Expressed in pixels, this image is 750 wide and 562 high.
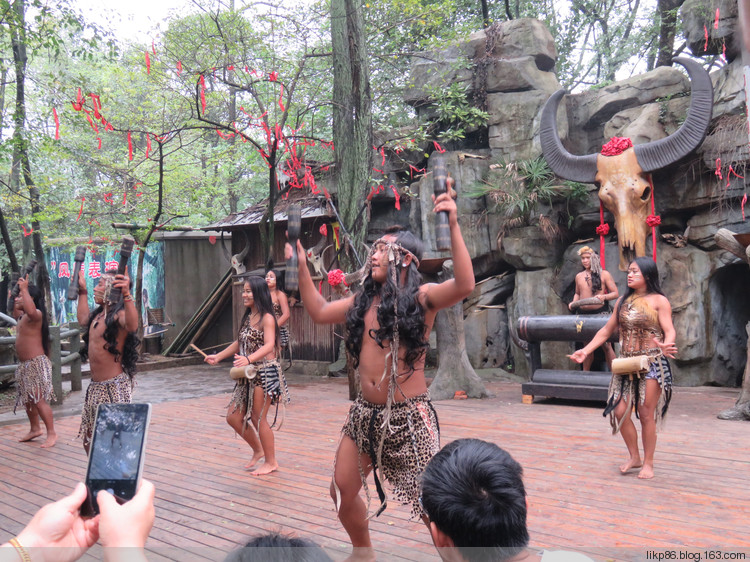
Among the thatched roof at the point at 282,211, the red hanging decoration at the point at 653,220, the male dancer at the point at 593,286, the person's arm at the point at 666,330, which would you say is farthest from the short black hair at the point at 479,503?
the thatched roof at the point at 282,211

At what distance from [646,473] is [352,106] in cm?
606

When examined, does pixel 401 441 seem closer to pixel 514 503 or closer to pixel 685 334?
pixel 514 503

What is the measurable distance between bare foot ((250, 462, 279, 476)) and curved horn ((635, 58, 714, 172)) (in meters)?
6.72

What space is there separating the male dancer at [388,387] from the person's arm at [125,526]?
2.00m

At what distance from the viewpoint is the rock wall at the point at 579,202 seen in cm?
926

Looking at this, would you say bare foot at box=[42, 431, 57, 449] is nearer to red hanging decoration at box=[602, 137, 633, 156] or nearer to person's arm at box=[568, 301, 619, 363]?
person's arm at box=[568, 301, 619, 363]

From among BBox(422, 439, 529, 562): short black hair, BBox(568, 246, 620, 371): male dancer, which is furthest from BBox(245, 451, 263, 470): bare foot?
BBox(568, 246, 620, 371): male dancer

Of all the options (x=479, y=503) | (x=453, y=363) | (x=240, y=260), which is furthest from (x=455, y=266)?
(x=240, y=260)

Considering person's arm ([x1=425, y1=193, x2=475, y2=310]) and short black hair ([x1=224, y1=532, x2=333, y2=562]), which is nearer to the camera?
short black hair ([x1=224, y1=532, x2=333, y2=562])

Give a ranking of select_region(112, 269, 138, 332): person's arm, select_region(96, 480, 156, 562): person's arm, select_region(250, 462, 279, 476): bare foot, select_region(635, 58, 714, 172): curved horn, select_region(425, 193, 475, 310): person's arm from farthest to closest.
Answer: select_region(635, 58, 714, 172): curved horn < select_region(250, 462, 279, 476): bare foot < select_region(112, 269, 138, 332): person's arm < select_region(425, 193, 475, 310): person's arm < select_region(96, 480, 156, 562): person's arm

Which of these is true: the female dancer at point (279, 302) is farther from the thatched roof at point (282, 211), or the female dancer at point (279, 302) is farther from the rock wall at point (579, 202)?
the rock wall at point (579, 202)

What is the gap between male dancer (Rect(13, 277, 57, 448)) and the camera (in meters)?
6.61

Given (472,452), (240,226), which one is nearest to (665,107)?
(240,226)

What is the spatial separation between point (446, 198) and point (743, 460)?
3962mm
